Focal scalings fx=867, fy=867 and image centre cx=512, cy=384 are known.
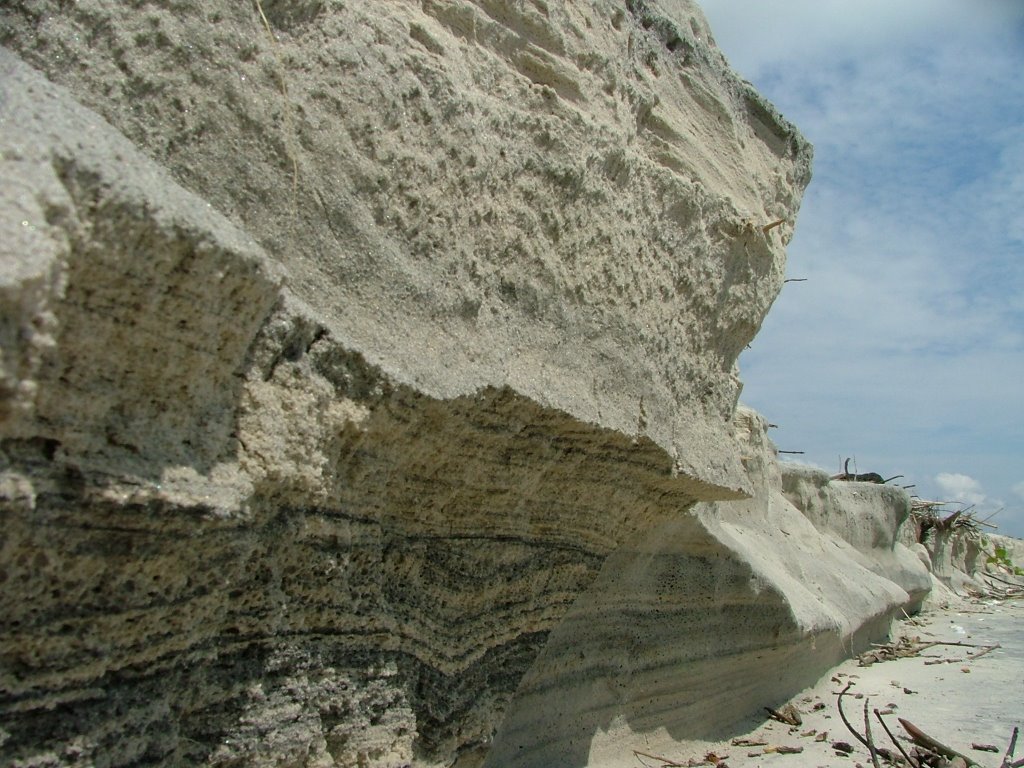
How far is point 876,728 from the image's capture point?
3.88 m

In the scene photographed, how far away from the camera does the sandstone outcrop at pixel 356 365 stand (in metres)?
1.29

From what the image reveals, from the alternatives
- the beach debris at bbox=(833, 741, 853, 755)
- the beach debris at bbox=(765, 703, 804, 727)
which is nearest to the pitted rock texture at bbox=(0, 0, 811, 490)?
the beach debris at bbox=(833, 741, 853, 755)

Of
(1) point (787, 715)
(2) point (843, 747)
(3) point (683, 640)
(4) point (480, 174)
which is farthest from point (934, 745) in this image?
(4) point (480, 174)

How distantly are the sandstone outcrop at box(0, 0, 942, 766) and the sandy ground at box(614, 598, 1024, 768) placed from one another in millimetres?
597

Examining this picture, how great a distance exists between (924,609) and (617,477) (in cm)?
718

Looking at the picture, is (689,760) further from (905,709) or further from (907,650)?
(907,650)

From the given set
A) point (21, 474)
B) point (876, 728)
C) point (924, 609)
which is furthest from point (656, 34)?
point (924, 609)

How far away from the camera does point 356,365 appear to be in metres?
1.72

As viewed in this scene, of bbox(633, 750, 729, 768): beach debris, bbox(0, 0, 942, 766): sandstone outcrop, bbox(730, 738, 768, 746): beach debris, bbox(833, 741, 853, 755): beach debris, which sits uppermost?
bbox(0, 0, 942, 766): sandstone outcrop

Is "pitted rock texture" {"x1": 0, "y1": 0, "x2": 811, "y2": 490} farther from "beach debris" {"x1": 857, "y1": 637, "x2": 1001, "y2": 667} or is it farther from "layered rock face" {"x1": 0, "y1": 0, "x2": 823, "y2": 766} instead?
"beach debris" {"x1": 857, "y1": 637, "x2": 1001, "y2": 667}

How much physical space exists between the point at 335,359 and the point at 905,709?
12.1 feet

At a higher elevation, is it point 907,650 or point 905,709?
point 907,650

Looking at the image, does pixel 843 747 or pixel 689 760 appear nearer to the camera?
pixel 689 760

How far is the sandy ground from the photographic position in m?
3.43
